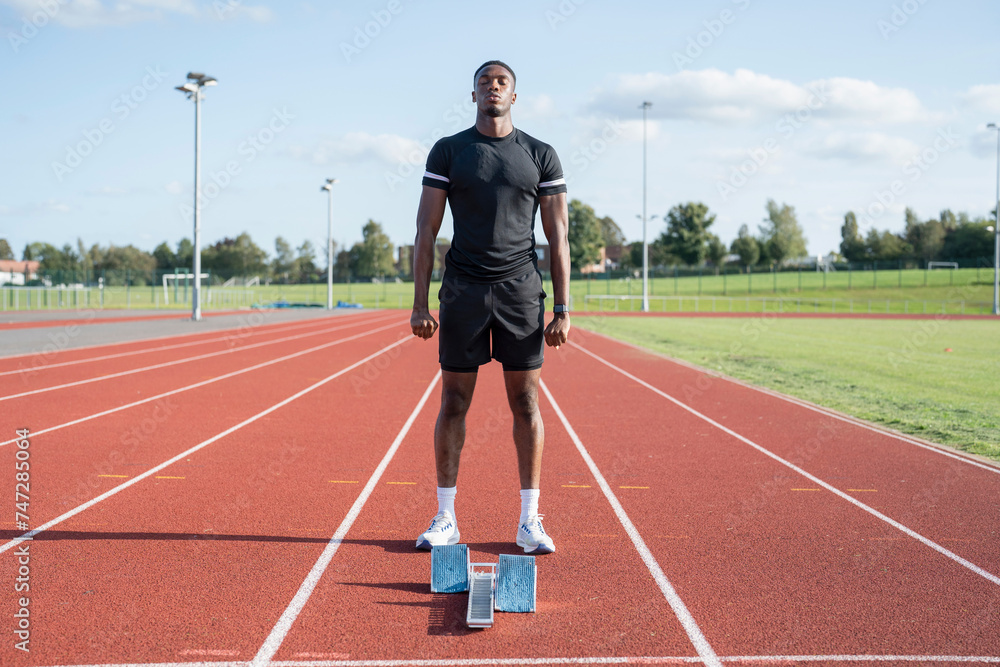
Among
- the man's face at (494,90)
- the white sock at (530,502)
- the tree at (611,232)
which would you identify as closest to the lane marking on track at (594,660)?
the white sock at (530,502)

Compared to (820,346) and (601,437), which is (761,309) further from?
(601,437)

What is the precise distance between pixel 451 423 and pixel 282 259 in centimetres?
10473

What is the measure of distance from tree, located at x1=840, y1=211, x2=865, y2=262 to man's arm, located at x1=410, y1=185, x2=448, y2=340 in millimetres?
92493

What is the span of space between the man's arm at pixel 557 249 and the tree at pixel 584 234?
73.3 m

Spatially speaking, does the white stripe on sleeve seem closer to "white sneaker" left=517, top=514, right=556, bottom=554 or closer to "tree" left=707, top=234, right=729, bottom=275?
"white sneaker" left=517, top=514, right=556, bottom=554

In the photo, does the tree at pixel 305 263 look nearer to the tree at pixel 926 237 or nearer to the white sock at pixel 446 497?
the tree at pixel 926 237

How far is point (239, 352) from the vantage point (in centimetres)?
1521

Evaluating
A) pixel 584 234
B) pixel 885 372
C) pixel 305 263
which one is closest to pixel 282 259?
pixel 305 263

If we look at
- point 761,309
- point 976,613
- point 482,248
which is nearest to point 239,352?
point 482,248

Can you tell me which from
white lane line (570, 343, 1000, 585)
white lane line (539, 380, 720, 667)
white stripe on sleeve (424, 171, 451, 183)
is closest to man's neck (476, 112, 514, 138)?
white stripe on sleeve (424, 171, 451, 183)

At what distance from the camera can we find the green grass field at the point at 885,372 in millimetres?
7617

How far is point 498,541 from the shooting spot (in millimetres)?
3875

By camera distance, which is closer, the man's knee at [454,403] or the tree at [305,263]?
the man's knee at [454,403]

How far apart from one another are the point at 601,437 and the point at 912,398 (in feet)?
16.0
